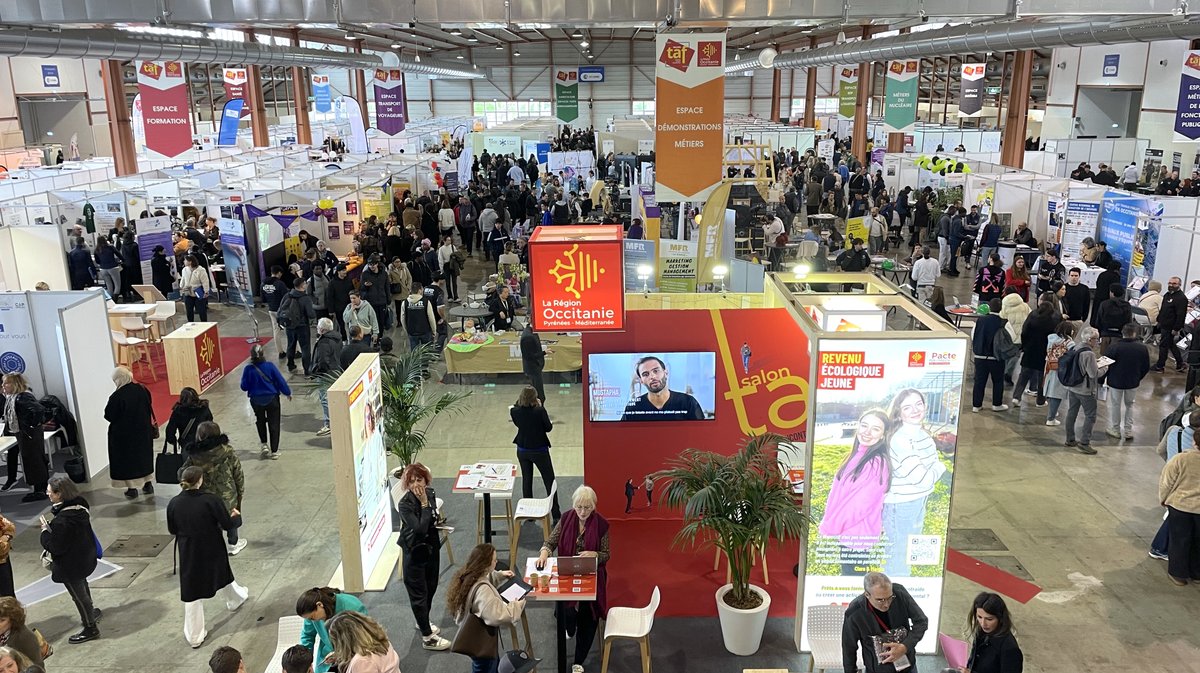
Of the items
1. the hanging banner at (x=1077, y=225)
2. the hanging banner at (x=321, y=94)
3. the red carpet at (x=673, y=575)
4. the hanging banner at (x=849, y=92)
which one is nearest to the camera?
the red carpet at (x=673, y=575)

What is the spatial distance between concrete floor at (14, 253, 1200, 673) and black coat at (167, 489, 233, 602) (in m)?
0.48

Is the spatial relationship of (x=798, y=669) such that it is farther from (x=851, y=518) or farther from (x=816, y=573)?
(x=851, y=518)

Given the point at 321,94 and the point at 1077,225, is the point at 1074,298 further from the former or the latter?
the point at 321,94

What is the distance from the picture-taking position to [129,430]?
25.4 feet

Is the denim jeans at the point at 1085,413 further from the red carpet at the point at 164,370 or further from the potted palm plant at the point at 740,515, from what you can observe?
the red carpet at the point at 164,370

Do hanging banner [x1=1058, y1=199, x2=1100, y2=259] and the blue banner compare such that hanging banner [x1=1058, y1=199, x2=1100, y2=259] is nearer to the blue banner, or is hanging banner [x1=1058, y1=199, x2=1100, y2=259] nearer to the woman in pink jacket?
the woman in pink jacket

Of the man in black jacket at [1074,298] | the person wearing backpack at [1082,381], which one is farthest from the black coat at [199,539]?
the man in black jacket at [1074,298]

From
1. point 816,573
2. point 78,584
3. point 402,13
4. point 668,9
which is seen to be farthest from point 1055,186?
point 78,584

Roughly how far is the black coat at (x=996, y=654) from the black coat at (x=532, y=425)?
3.71 meters

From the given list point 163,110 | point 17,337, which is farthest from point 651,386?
point 163,110

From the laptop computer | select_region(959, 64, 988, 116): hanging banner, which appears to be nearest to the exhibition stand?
the laptop computer

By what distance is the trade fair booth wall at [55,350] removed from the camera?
27.3 ft

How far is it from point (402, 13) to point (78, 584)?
648 centimetres

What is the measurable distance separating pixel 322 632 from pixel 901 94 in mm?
16089
